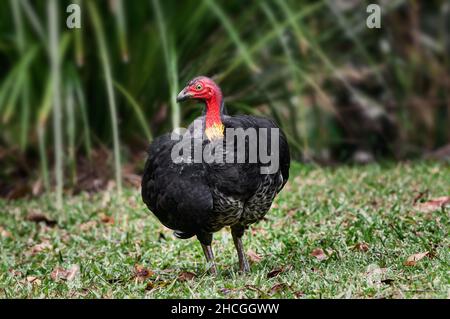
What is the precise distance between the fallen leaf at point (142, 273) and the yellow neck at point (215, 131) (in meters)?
0.90

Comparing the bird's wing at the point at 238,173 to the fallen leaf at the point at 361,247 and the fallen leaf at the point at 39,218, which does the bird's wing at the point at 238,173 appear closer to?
the fallen leaf at the point at 361,247

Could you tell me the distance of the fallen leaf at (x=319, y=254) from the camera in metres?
5.04

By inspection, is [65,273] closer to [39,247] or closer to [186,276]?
[186,276]

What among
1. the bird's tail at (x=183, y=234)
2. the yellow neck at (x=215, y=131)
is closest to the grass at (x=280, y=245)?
the bird's tail at (x=183, y=234)

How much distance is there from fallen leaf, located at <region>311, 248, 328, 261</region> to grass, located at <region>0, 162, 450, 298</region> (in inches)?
1.6

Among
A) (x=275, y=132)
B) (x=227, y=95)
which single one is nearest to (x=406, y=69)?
(x=227, y=95)

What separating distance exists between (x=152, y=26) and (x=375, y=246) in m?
3.83

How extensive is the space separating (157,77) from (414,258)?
13.1 feet

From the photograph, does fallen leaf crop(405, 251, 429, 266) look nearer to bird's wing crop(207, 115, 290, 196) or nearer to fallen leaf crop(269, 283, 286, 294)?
fallen leaf crop(269, 283, 286, 294)

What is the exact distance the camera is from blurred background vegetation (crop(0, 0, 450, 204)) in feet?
24.2

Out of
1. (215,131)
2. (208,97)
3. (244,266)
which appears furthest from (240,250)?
(208,97)

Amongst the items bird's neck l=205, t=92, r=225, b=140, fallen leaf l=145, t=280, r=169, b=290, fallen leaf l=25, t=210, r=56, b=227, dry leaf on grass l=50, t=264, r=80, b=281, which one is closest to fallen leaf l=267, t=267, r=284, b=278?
fallen leaf l=145, t=280, r=169, b=290

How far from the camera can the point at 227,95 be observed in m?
7.95
